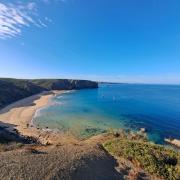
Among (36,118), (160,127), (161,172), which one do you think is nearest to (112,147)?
(161,172)

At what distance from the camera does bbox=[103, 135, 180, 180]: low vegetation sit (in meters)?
12.7

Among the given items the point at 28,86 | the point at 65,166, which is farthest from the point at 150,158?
the point at 28,86

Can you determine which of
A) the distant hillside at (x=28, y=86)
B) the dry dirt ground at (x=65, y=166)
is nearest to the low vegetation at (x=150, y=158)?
the dry dirt ground at (x=65, y=166)

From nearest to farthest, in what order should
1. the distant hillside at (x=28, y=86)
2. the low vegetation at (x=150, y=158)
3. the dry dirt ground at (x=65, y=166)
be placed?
the dry dirt ground at (x=65, y=166), the low vegetation at (x=150, y=158), the distant hillside at (x=28, y=86)

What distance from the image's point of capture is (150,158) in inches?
537

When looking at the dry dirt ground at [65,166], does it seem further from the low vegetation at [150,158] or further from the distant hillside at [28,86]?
the distant hillside at [28,86]

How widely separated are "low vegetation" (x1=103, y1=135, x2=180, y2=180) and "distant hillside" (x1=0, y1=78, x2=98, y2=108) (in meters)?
58.5

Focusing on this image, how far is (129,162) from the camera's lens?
13.8 meters

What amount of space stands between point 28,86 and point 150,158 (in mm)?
107713

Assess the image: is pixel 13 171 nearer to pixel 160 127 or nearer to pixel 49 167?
pixel 49 167

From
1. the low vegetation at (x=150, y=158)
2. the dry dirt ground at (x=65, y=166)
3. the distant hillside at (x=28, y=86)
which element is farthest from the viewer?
the distant hillside at (x=28, y=86)

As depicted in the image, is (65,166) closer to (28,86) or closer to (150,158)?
(150,158)

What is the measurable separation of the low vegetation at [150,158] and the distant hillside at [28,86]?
58.5 m

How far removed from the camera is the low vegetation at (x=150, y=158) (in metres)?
12.7
